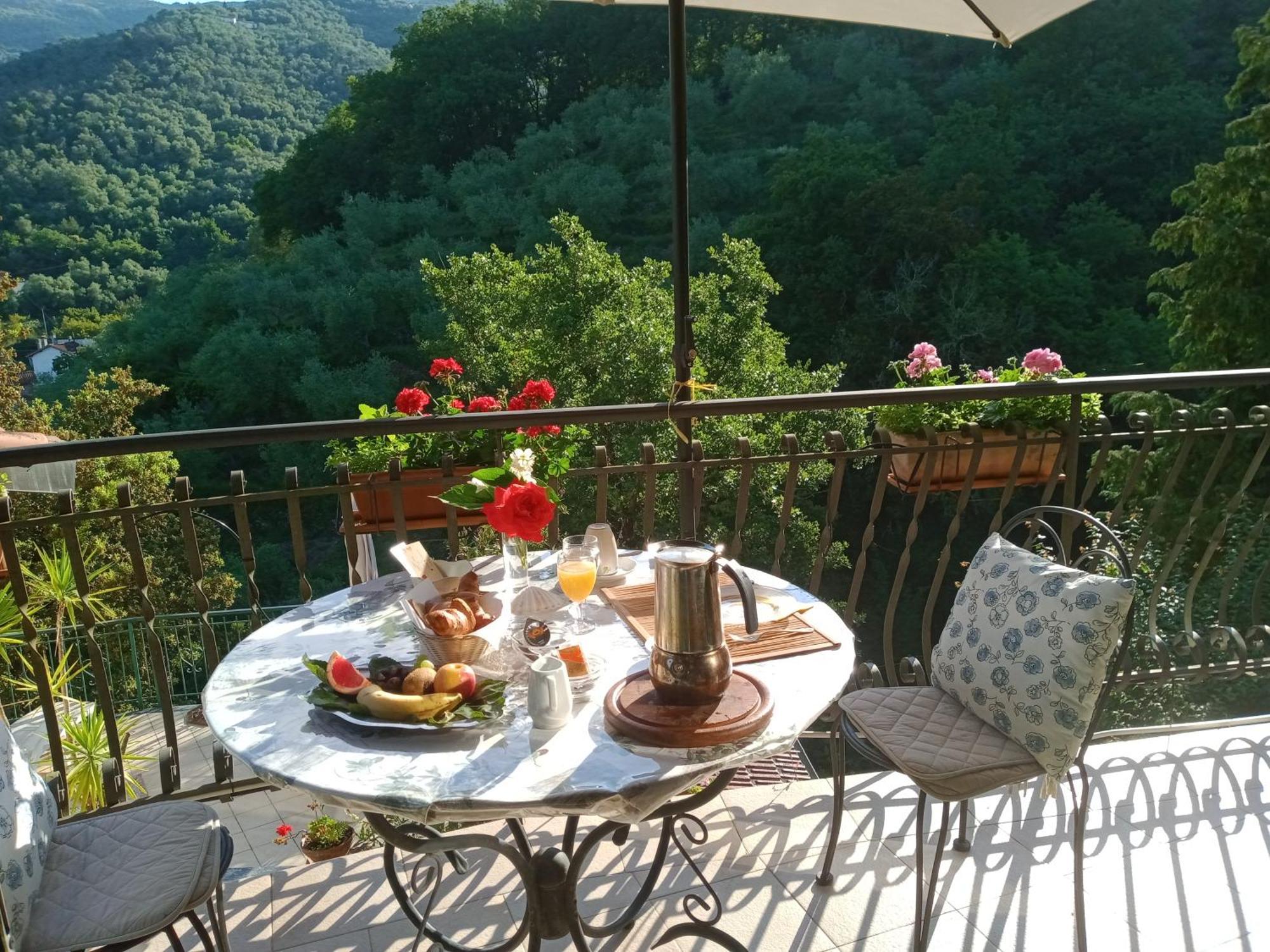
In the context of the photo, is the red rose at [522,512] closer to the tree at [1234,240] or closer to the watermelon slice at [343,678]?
the watermelon slice at [343,678]

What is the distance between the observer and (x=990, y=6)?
2.38m

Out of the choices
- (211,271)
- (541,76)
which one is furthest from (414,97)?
(211,271)

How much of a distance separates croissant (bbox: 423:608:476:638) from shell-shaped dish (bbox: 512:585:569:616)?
168 millimetres

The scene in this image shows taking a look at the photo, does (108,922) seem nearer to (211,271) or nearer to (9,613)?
(9,613)

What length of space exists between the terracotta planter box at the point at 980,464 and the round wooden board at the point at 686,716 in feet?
5.58

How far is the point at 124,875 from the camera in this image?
1.52 meters

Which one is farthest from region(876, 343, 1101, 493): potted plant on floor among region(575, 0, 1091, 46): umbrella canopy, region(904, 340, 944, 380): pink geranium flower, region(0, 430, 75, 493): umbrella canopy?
region(0, 430, 75, 493): umbrella canopy

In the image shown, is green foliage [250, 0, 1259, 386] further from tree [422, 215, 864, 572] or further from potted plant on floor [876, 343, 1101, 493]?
potted plant on floor [876, 343, 1101, 493]

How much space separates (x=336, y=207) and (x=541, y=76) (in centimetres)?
625

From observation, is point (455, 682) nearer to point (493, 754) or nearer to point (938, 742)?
point (493, 754)

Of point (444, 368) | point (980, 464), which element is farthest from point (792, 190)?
point (980, 464)

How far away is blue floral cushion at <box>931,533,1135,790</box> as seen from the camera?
66.2 inches

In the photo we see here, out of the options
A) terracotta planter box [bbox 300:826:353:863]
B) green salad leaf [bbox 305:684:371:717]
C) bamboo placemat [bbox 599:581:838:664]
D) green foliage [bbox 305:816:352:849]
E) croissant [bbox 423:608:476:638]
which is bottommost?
terracotta planter box [bbox 300:826:353:863]

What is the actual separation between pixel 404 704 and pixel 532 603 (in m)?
0.39
